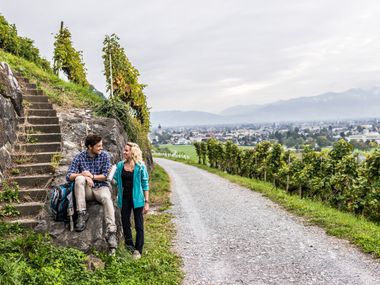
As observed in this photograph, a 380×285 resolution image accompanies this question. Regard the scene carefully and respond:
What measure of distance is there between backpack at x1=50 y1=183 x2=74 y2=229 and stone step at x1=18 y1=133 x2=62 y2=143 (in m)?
3.57

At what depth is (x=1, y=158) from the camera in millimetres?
7949

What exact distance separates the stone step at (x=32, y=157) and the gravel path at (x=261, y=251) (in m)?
3.56

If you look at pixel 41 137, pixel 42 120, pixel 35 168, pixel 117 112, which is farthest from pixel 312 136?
pixel 35 168

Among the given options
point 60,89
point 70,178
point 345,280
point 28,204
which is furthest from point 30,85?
point 345,280

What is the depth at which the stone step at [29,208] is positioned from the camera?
700cm

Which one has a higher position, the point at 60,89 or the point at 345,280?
the point at 60,89

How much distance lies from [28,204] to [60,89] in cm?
866

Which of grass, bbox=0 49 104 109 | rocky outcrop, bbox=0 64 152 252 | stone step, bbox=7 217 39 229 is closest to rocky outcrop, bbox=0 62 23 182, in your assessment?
rocky outcrop, bbox=0 64 152 252

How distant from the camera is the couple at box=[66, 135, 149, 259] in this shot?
639 cm

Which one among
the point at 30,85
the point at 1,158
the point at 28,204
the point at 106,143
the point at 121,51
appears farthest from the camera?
the point at 121,51

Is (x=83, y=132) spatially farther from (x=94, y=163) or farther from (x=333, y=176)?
(x=333, y=176)

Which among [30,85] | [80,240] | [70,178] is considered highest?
[30,85]

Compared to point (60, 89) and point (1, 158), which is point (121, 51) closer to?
point (60, 89)

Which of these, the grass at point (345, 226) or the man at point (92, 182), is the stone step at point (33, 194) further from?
the grass at point (345, 226)
